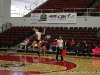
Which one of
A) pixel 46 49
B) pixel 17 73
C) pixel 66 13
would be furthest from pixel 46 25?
pixel 17 73

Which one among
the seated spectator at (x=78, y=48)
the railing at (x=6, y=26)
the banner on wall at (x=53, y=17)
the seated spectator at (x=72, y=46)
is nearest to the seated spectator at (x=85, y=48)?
the seated spectator at (x=78, y=48)

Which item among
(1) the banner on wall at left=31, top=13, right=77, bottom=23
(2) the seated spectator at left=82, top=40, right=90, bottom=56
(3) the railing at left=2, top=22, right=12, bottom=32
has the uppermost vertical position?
(1) the banner on wall at left=31, top=13, right=77, bottom=23

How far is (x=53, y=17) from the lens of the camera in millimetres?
26812

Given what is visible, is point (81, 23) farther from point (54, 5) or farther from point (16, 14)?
point (16, 14)

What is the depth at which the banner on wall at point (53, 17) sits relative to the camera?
2589 cm

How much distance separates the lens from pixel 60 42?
14.9m

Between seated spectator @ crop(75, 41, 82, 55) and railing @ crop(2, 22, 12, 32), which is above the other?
railing @ crop(2, 22, 12, 32)

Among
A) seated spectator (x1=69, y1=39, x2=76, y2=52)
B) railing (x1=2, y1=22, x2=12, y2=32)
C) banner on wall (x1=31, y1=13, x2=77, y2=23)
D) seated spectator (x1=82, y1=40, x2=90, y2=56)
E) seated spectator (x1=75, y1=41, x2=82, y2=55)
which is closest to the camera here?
seated spectator (x1=82, y1=40, x2=90, y2=56)

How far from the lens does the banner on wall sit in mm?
25886

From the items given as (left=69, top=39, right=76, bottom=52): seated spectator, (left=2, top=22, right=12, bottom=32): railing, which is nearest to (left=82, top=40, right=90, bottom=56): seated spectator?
(left=69, top=39, right=76, bottom=52): seated spectator

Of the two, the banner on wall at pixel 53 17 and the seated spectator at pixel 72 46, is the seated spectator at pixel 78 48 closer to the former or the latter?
the seated spectator at pixel 72 46

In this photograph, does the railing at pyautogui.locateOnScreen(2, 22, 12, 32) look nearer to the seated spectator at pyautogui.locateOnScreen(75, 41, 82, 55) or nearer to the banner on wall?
the banner on wall

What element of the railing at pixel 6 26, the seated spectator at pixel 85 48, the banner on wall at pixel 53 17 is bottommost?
the seated spectator at pixel 85 48

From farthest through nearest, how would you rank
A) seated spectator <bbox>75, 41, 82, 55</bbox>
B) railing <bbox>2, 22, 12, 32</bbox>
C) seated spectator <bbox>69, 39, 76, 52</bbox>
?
1. railing <bbox>2, 22, 12, 32</bbox>
2. seated spectator <bbox>69, 39, 76, 52</bbox>
3. seated spectator <bbox>75, 41, 82, 55</bbox>
